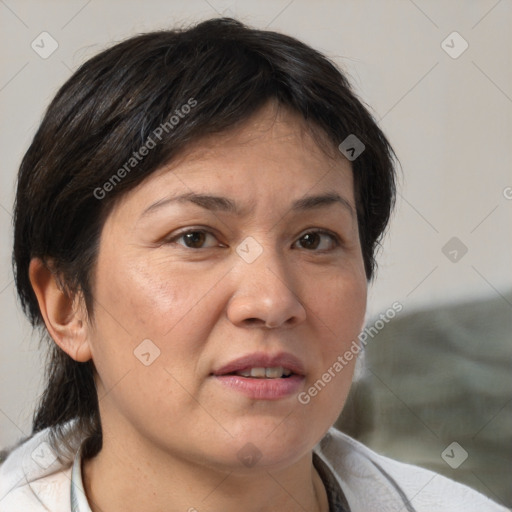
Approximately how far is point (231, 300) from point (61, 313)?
33 centimetres

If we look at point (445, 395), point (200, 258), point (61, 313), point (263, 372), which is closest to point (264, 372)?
point (263, 372)

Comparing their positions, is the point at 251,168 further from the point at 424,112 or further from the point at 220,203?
the point at 424,112

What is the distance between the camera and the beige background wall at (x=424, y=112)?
1.77m

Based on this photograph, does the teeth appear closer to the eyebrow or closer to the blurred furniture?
the eyebrow

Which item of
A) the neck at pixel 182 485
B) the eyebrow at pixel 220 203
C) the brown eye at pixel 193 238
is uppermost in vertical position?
the eyebrow at pixel 220 203

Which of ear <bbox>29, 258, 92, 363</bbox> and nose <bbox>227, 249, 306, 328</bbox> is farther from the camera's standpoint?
ear <bbox>29, 258, 92, 363</bbox>

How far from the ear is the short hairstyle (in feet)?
0.07

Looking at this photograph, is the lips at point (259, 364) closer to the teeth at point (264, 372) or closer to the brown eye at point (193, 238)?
the teeth at point (264, 372)

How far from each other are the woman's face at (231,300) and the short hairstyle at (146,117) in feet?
0.09

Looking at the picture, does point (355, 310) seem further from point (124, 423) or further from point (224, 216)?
point (124, 423)

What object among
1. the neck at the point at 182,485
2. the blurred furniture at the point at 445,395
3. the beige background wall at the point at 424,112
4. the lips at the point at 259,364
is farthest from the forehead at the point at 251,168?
the blurred furniture at the point at 445,395

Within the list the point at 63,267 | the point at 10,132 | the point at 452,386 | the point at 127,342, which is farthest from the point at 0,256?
the point at 452,386

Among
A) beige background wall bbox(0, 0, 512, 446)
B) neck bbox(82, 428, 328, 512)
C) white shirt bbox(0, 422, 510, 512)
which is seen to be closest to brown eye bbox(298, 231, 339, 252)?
neck bbox(82, 428, 328, 512)

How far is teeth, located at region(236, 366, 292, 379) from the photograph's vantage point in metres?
1.09
